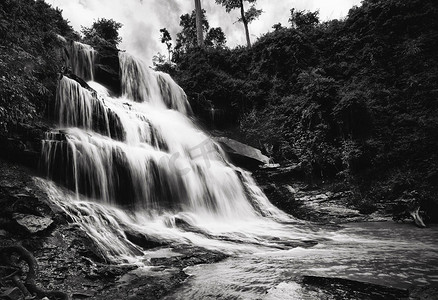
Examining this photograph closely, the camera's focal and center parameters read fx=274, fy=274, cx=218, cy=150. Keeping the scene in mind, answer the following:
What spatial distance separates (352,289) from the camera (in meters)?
3.21

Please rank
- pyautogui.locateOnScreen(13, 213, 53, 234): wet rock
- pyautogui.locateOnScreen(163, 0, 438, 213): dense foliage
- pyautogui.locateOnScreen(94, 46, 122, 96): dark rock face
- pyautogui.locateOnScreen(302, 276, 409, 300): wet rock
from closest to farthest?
pyautogui.locateOnScreen(302, 276, 409, 300): wet rock
pyautogui.locateOnScreen(13, 213, 53, 234): wet rock
pyautogui.locateOnScreen(163, 0, 438, 213): dense foliage
pyautogui.locateOnScreen(94, 46, 122, 96): dark rock face

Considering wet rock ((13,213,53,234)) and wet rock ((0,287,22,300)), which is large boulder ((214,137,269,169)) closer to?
wet rock ((13,213,53,234))

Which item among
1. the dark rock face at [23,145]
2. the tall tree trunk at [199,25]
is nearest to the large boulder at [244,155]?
the dark rock face at [23,145]

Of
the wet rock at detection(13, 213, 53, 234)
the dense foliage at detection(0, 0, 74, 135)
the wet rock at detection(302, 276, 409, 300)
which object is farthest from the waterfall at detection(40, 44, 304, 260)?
the wet rock at detection(302, 276, 409, 300)

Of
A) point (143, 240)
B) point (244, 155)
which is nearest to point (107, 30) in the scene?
point (244, 155)

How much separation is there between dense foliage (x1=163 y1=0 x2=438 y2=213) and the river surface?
15.8 feet

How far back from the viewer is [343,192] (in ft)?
36.6

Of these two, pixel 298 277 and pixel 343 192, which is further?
pixel 343 192

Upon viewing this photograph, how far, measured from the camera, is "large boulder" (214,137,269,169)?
13.4m

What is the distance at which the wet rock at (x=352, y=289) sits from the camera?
2986 mm

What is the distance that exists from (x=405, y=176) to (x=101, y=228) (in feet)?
34.3

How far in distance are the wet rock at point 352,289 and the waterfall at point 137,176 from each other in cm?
341

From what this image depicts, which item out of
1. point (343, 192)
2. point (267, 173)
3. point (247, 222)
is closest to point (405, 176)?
point (343, 192)

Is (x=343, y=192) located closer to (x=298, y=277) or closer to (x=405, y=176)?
(x=405, y=176)
